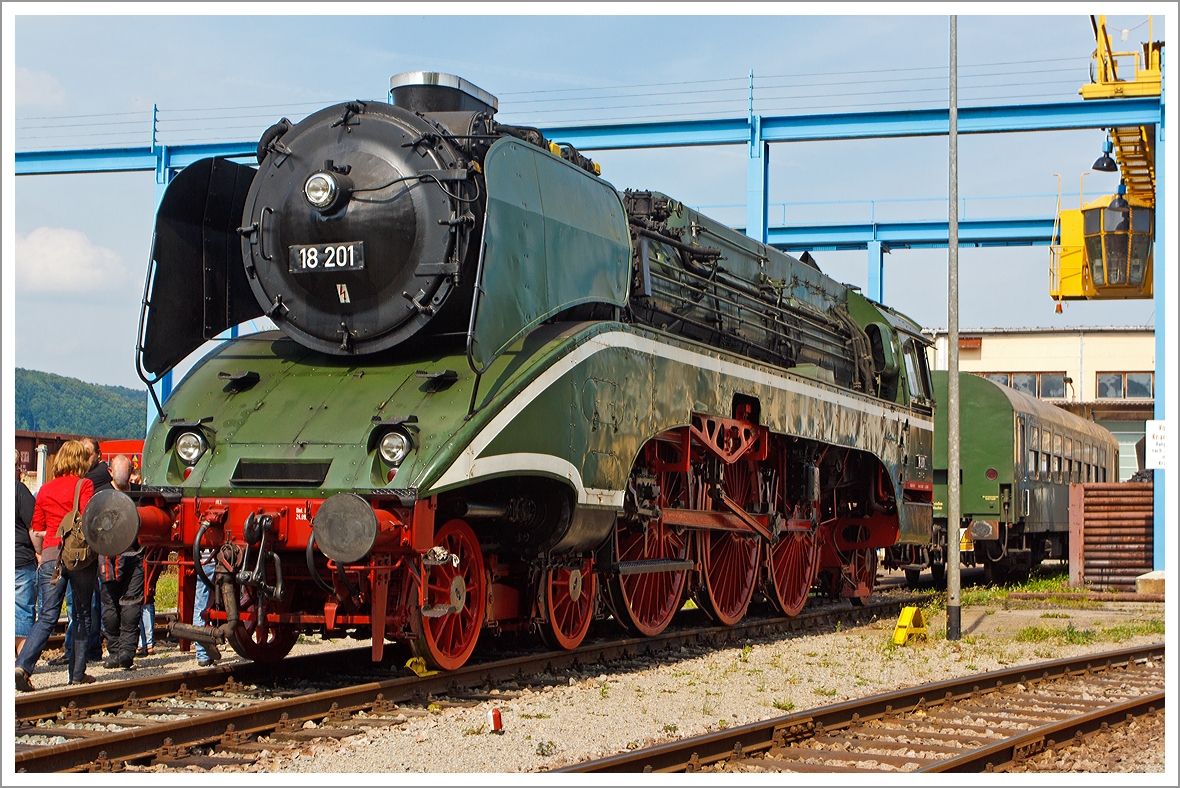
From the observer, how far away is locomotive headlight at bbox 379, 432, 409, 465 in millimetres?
7047

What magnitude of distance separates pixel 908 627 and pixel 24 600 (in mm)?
7315

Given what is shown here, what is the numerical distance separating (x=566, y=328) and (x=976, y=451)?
11.5 meters

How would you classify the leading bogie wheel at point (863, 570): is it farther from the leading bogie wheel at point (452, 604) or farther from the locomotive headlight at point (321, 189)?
the locomotive headlight at point (321, 189)

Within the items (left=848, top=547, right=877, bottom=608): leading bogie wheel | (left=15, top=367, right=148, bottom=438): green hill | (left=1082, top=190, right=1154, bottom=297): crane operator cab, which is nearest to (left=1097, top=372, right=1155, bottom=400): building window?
(left=1082, top=190, right=1154, bottom=297): crane operator cab

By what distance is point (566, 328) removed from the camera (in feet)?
27.5

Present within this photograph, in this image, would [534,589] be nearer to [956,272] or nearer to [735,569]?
[735,569]

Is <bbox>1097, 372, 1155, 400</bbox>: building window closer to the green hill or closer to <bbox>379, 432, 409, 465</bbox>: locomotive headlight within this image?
<bbox>379, 432, 409, 465</bbox>: locomotive headlight

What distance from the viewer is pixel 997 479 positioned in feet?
58.6

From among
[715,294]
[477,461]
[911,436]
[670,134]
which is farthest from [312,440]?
[670,134]

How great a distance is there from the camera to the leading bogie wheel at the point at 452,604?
7.28 m

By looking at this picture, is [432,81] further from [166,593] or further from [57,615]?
[166,593]

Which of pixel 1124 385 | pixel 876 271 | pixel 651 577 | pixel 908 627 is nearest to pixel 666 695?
pixel 651 577

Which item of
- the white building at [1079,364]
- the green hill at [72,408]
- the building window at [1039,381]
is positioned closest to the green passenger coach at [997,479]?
the white building at [1079,364]

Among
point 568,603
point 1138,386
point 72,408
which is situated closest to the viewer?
point 568,603
